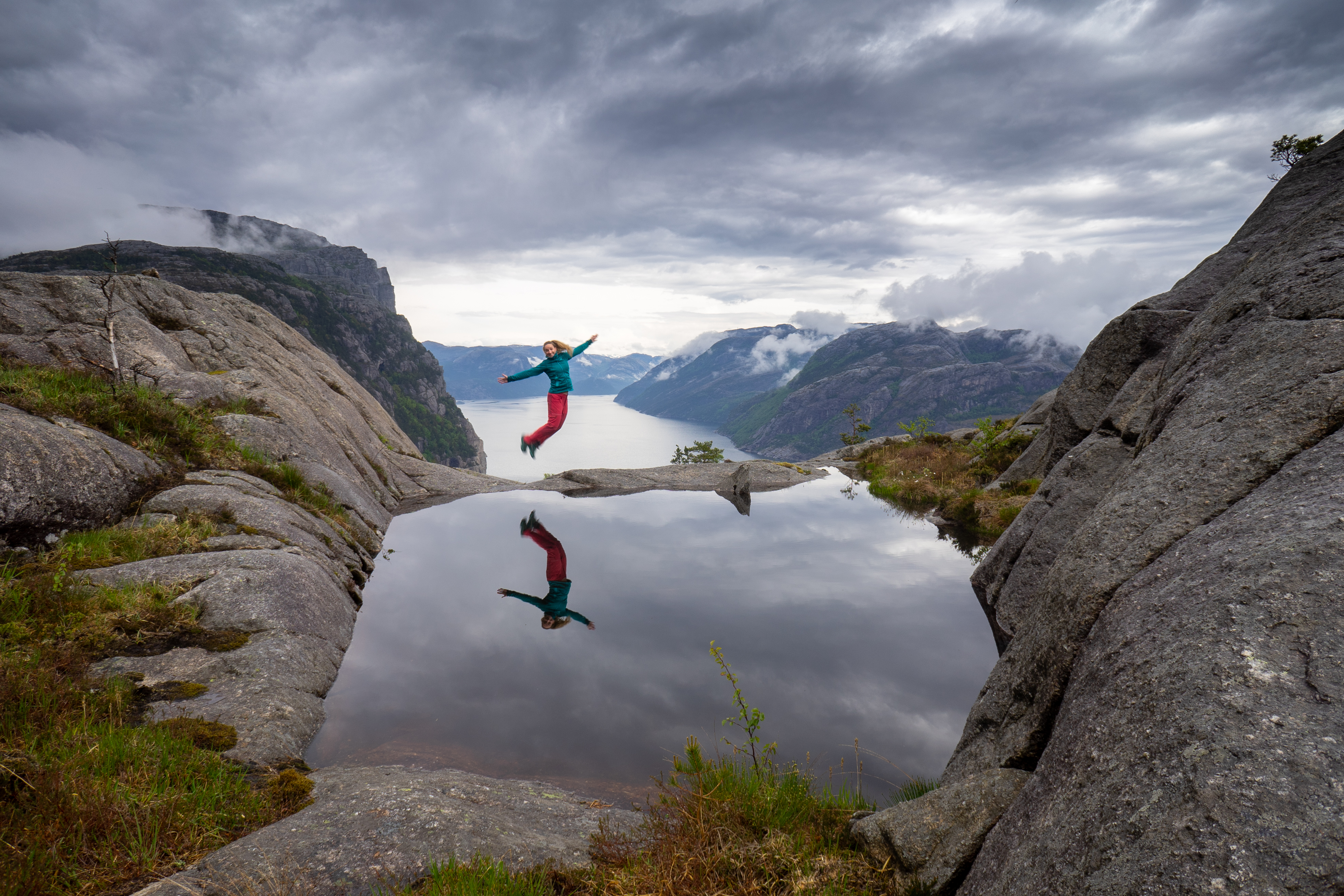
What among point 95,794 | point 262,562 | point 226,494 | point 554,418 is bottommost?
point 95,794

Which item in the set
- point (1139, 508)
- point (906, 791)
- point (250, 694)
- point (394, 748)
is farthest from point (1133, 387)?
point (250, 694)

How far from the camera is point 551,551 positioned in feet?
52.2

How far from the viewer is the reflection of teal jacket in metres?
11.9

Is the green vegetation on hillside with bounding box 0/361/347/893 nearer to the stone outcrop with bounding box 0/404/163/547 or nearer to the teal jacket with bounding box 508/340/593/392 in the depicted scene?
the stone outcrop with bounding box 0/404/163/547

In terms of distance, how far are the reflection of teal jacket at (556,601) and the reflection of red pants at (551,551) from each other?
0.43 m

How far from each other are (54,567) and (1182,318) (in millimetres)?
21240

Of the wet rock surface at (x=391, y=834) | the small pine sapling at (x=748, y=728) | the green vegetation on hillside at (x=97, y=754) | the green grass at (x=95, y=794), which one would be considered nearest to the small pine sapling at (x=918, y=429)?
the small pine sapling at (x=748, y=728)

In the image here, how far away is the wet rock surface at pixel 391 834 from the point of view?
15.4 ft

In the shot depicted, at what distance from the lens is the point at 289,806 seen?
19.0 ft

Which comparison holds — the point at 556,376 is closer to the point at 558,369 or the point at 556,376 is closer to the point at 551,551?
the point at 558,369

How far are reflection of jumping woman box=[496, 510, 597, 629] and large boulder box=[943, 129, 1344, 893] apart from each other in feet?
24.6

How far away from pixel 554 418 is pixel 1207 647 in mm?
19071

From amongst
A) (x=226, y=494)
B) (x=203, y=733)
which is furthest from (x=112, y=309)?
(x=203, y=733)

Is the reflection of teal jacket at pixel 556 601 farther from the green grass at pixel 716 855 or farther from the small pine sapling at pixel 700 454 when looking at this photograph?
the small pine sapling at pixel 700 454
